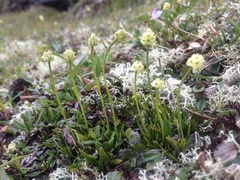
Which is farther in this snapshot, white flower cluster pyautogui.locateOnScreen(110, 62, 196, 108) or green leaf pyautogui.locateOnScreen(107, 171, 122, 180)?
white flower cluster pyautogui.locateOnScreen(110, 62, 196, 108)

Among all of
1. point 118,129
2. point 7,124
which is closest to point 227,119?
point 118,129

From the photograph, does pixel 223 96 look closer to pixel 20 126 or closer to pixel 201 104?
pixel 201 104

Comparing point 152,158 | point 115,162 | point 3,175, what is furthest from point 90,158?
point 3,175

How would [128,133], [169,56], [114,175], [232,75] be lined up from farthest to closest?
[169,56] → [232,75] → [128,133] → [114,175]

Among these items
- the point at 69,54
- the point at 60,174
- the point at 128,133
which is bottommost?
the point at 60,174

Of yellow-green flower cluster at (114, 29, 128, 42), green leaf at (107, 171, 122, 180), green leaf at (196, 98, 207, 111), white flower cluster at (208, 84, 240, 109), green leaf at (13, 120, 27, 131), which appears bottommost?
green leaf at (107, 171, 122, 180)

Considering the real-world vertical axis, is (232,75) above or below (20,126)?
above

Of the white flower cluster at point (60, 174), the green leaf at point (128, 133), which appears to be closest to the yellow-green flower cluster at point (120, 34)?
the green leaf at point (128, 133)

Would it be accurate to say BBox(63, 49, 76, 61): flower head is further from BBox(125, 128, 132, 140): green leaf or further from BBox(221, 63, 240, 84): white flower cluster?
BBox(221, 63, 240, 84): white flower cluster

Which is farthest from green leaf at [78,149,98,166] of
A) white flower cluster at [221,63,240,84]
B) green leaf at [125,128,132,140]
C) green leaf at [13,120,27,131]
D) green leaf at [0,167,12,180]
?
white flower cluster at [221,63,240,84]

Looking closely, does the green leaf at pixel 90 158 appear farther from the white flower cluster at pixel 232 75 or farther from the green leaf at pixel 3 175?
the white flower cluster at pixel 232 75

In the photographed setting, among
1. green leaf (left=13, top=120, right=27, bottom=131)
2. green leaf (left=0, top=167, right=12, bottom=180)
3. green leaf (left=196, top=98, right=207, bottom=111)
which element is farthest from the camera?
green leaf (left=13, top=120, right=27, bottom=131)
